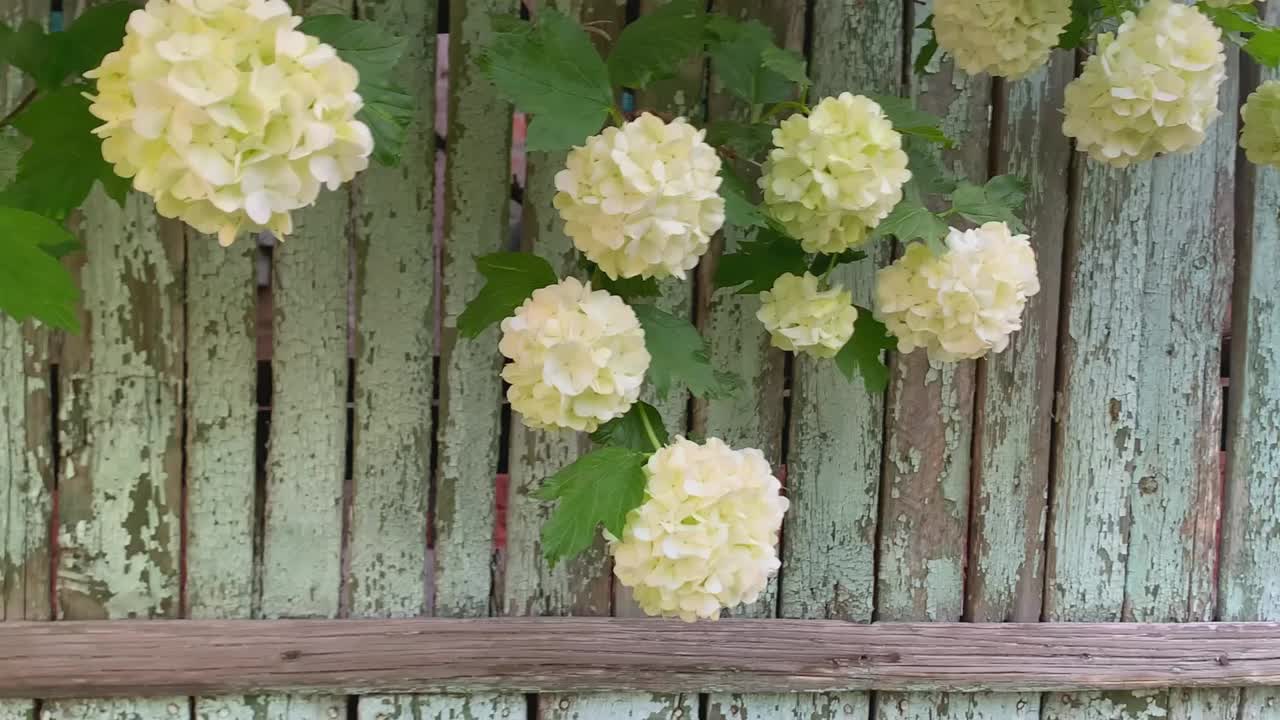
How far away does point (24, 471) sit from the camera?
1.34 m

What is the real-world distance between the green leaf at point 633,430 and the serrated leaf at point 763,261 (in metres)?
0.23

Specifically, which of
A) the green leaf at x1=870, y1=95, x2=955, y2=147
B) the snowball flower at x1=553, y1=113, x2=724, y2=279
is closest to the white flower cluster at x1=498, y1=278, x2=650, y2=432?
the snowball flower at x1=553, y1=113, x2=724, y2=279

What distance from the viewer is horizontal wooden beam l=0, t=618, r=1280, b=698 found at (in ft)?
4.46

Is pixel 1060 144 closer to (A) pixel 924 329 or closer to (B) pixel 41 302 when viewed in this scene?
(A) pixel 924 329

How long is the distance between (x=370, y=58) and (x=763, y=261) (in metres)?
0.57

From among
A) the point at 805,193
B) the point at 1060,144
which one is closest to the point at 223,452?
the point at 805,193

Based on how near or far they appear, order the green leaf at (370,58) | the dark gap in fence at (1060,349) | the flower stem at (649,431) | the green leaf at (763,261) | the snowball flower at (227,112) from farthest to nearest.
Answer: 1. the dark gap in fence at (1060,349)
2. the green leaf at (763,261)
3. the flower stem at (649,431)
4. the green leaf at (370,58)
5. the snowball flower at (227,112)

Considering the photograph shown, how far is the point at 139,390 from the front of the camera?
4.42ft

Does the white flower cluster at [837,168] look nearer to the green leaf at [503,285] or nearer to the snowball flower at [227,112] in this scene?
the green leaf at [503,285]

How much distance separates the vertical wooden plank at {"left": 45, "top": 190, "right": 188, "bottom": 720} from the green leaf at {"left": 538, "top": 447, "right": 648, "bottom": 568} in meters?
0.62

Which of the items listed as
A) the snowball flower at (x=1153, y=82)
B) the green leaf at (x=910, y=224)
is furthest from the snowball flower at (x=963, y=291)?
the snowball flower at (x=1153, y=82)

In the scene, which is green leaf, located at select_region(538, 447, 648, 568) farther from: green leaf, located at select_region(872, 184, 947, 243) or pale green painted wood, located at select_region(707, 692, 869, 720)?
pale green painted wood, located at select_region(707, 692, 869, 720)

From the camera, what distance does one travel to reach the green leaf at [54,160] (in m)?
1.05

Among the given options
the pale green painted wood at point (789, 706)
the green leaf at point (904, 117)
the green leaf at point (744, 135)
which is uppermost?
the green leaf at point (904, 117)
